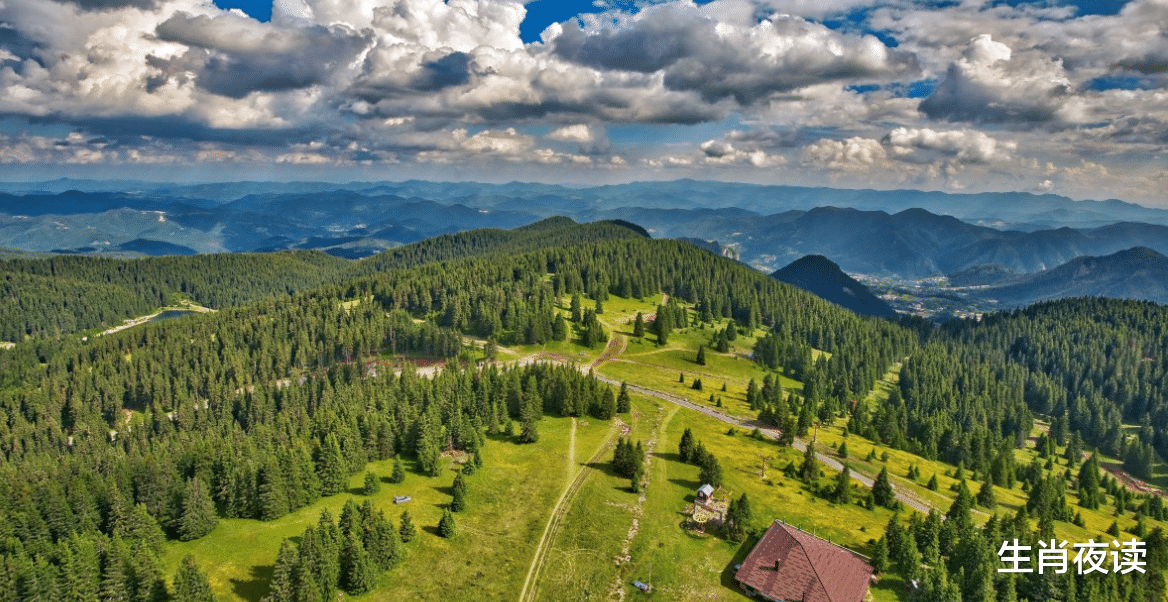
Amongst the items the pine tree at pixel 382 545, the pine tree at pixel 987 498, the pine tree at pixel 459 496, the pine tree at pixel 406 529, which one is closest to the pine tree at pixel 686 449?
the pine tree at pixel 459 496

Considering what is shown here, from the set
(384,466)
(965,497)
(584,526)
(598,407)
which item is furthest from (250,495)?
(965,497)

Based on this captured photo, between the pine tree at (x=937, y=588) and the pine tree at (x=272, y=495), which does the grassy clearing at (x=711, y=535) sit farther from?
the pine tree at (x=272, y=495)

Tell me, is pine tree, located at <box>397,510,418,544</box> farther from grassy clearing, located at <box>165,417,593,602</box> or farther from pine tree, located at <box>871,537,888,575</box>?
pine tree, located at <box>871,537,888,575</box>

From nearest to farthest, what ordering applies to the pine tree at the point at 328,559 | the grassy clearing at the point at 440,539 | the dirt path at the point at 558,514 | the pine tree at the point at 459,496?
1. the pine tree at the point at 328,559
2. the grassy clearing at the point at 440,539
3. the dirt path at the point at 558,514
4. the pine tree at the point at 459,496

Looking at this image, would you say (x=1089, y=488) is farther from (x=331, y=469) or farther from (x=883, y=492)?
(x=331, y=469)

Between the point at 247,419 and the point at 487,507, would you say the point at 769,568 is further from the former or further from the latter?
the point at 247,419

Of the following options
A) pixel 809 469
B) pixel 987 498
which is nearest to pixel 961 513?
pixel 809 469
